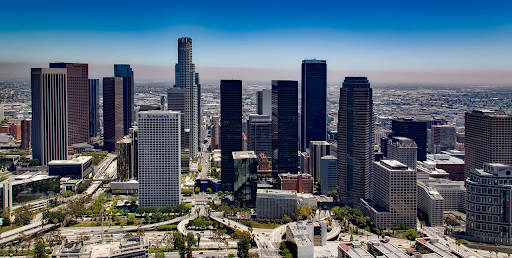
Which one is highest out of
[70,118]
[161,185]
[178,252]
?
[70,118]

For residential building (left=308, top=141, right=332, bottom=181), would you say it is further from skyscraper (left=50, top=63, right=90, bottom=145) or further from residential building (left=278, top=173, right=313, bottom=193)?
skyscraper (left=50, top=63, right=90, bottom=145)

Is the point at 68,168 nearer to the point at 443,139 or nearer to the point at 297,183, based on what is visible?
the point at 297,183

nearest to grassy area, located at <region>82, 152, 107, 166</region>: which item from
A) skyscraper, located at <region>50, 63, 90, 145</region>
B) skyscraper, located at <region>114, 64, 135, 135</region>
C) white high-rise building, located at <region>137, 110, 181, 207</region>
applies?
skyscraper, located at <region>50, 63, 90, 145</region>

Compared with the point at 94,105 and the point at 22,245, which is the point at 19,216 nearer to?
the point at 22,245

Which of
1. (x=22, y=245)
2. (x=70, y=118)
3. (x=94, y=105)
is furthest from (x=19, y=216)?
(x=94, y=105)

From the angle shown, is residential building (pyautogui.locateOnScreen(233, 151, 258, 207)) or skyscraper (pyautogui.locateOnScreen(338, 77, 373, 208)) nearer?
skyscraper (pyautogui.locateOnScreen(338, 77, 373, 208))

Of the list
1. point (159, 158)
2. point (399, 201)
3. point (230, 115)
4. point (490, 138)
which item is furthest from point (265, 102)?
point (399, 201)

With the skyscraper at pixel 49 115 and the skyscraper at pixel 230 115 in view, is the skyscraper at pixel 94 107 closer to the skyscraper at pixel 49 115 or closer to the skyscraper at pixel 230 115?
the skyscraper at pixel 49 115

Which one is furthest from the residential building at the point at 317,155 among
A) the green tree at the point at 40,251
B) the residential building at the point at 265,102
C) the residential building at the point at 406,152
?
the green tree at the point at 40,251
